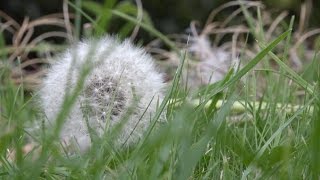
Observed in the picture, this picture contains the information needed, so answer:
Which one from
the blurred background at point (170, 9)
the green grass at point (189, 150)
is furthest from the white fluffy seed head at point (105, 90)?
the blurred background at point (170, 9)

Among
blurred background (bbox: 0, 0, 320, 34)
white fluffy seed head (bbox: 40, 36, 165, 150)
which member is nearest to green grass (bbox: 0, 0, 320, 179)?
white fluffy seed head (bbox: 40, 36, 165, 150)

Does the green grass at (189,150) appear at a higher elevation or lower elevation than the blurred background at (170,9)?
higher

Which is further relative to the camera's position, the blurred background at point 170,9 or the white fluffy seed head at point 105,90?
the blurred background at point 170,9

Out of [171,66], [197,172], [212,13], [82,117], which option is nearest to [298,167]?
[197,172]

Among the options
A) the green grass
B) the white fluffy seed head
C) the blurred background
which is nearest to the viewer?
the green grass

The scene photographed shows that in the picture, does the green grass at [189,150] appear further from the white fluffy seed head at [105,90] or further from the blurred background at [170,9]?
the blurred background at [170,9]

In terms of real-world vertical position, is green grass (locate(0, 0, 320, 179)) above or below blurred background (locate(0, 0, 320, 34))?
above

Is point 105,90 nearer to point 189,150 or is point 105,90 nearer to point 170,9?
point 189,150

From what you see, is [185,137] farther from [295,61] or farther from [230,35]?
[230,35]

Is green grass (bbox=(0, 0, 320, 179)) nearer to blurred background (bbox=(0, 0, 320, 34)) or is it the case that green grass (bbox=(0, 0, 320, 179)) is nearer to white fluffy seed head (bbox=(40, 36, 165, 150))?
white fluffy seed head (bbox=(40, 36, 165, 150))
